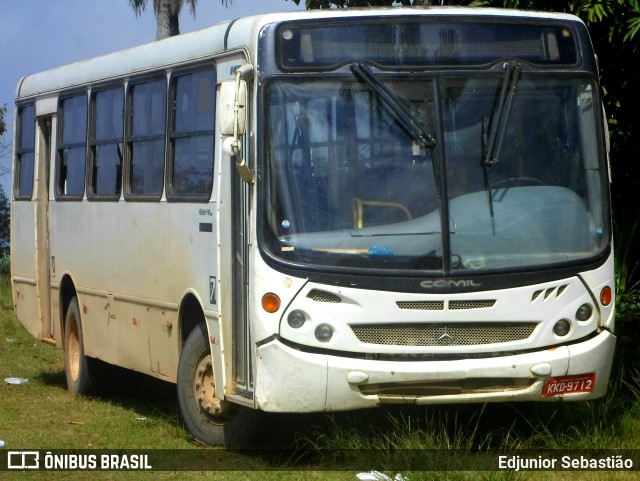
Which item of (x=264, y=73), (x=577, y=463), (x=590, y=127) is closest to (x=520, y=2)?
(x=590, y=127)

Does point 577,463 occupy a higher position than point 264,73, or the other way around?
point 264,73

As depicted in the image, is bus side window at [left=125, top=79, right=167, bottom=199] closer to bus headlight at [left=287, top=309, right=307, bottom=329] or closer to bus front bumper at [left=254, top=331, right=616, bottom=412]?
bus headlight at [left=287, top=309, right=307, bottom=329]

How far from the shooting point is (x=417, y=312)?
340 inches

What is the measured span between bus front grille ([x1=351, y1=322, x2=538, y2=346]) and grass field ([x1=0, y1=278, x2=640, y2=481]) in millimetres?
533

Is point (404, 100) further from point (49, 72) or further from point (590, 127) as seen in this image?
point (49, 72)

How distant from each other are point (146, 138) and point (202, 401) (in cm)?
239

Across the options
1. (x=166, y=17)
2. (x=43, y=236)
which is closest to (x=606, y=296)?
(x=43, y=236)

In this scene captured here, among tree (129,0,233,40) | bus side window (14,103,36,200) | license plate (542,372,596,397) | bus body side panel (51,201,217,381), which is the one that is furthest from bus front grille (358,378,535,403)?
tree (129,0,233,40)

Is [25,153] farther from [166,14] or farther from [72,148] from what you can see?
[166,14]

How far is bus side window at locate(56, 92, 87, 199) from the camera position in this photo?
12977mm

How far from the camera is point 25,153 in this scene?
1488 centimetres

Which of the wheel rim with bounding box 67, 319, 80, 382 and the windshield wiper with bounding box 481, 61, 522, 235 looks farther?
the wheel rim with bounding box 67, 319, 80, 382

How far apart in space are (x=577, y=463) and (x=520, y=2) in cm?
466

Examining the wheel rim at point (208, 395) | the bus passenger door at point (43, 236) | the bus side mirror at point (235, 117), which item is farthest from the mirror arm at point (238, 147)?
the bus passenger door at point (43, 236)
